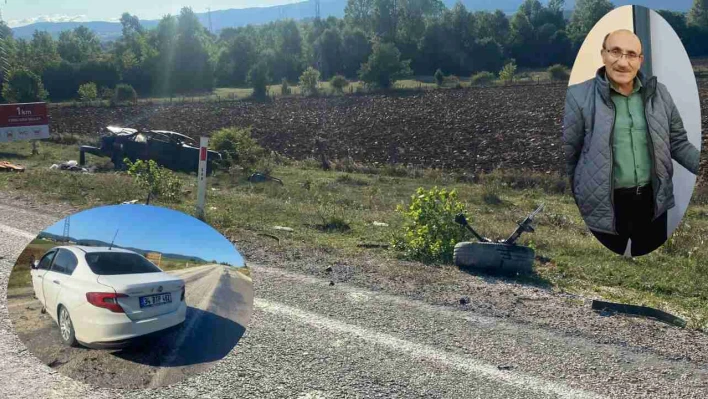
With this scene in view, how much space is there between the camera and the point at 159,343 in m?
2.13

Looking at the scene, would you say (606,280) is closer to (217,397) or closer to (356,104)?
(217,397)

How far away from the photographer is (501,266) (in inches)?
323

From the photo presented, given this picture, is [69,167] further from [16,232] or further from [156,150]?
[16,232]

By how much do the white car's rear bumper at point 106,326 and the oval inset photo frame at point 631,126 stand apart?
3003 mm

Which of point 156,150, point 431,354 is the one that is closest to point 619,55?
point 431,354

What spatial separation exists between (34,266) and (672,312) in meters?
6.52

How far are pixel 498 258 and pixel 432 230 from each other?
141 centimetres

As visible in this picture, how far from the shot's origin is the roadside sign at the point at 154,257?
217 centimetres

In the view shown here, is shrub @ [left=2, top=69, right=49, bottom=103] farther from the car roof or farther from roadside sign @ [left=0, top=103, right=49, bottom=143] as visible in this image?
the car roof

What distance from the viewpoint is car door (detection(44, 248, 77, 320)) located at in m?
2.07

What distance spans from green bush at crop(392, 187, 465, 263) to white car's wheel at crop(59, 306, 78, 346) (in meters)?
7.15

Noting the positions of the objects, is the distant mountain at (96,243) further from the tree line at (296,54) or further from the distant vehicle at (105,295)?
the tree line at (296,54)

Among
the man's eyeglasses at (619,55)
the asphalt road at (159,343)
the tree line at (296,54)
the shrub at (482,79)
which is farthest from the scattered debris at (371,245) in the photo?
the shrub at (482,79)

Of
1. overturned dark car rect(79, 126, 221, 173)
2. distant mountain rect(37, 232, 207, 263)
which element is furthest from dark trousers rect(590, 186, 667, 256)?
overturned dark car rect(79, 126, 221, 173)
